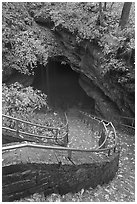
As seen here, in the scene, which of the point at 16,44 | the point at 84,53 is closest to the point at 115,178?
the point at 16,44

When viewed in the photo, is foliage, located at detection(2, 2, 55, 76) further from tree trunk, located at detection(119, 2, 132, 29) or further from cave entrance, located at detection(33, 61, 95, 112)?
tree trunk, located at detection(119, 2, 132, 29)

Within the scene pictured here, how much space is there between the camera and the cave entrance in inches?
578

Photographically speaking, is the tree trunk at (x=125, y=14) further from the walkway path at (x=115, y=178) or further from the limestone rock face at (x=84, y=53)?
the walkway path at (x=115, y=178)

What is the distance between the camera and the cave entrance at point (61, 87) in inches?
578

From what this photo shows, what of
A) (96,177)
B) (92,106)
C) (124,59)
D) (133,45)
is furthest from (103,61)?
(96,177)

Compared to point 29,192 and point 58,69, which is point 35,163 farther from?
point 58,69

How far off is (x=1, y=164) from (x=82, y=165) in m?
2.07

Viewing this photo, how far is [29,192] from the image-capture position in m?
4.34

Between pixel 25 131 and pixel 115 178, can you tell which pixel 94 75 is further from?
pixel 115 178

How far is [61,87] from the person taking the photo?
650 inches

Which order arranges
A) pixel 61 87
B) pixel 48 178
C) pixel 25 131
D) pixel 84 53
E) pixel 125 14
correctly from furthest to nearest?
pixel 61 87
pixel 84 53
pixel 125 14
pixel 25 131
pixel 48 178

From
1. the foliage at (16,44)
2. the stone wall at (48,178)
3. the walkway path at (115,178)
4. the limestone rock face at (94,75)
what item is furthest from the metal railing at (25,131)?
the limestone rock face at (94,75)

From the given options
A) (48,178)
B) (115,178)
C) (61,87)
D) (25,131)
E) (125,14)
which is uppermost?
(125,14)

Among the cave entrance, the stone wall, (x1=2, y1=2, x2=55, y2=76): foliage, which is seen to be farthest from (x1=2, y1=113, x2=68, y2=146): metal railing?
the cave entrance
